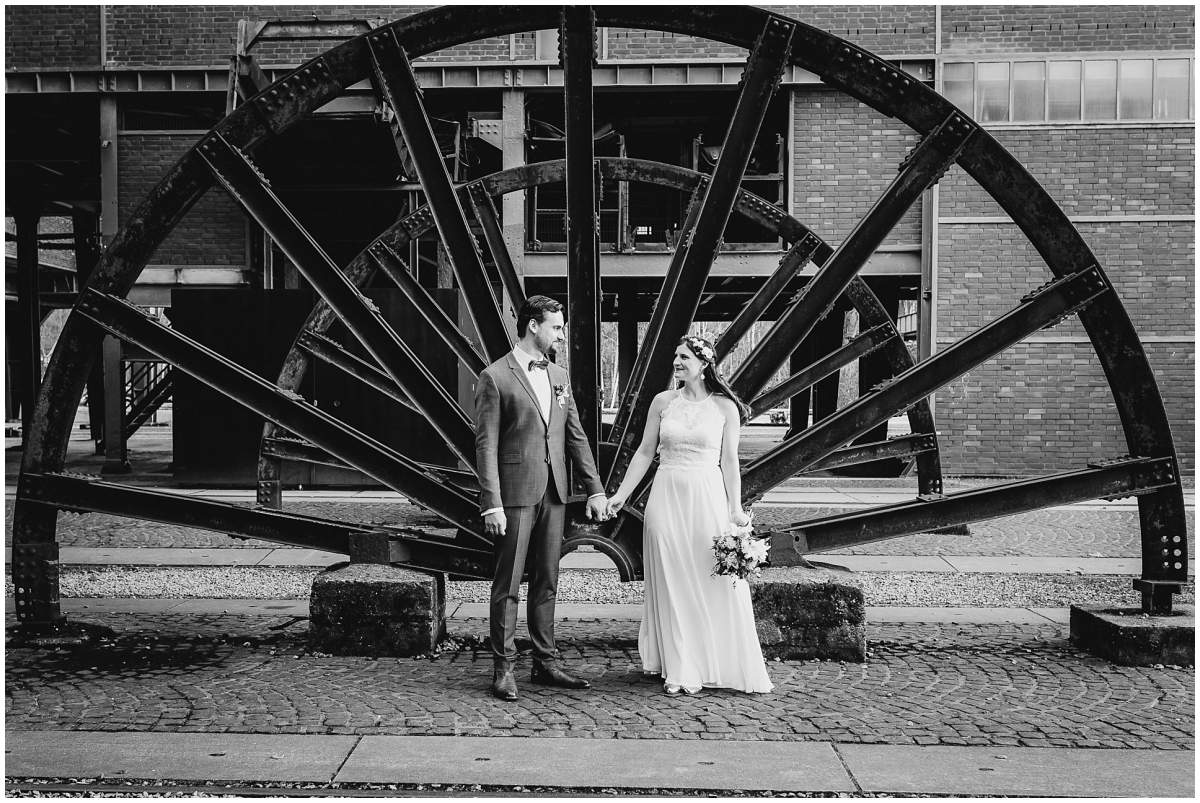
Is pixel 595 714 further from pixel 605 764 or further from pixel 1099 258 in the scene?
pixel 1099 258

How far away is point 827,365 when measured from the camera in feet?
31.7

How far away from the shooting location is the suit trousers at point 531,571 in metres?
5.69

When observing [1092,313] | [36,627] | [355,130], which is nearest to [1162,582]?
[1092,313]

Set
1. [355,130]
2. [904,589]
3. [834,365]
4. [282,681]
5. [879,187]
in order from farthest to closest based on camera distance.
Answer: [879,187] → [355,130] → [834,365] → [904,589] → [282,681]

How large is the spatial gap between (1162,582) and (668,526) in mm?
3229

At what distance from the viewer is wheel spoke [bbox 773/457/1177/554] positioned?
6.58m

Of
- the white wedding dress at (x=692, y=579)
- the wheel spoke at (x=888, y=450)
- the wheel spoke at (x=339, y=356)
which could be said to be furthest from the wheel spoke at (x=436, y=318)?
the wheel spoke at (x=888, y=450)

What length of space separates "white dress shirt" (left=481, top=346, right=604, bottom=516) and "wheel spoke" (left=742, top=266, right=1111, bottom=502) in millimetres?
1548

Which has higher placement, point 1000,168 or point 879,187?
point 879,187

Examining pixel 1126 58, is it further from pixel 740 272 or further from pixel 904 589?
pixel 904 589

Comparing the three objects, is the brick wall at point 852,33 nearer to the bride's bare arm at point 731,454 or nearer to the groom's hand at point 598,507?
the bride's bare arm at point 731,454

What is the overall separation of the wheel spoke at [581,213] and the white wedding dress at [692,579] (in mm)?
707

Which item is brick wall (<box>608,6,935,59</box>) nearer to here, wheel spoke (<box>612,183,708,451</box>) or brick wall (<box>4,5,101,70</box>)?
brick wall (<box>4,5,101,70</box>)

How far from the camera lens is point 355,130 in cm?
1691
